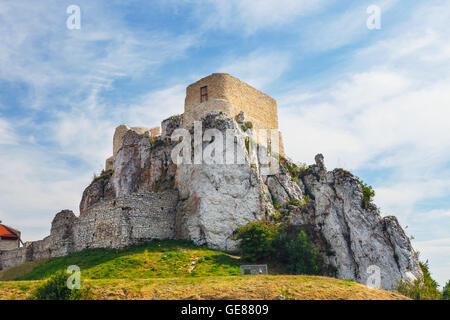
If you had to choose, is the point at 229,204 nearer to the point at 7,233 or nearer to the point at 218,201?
the point at 218,201

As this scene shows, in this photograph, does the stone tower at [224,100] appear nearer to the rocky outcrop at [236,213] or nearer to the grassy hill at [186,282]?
the rocky outcrop at [236,213]

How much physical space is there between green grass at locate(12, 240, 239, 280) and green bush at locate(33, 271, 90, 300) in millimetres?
4856

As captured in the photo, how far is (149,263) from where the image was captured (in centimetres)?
2039

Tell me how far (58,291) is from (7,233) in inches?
1574

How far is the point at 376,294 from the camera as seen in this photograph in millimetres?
13477

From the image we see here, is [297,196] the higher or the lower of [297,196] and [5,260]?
the higher

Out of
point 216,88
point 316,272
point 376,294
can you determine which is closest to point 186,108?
point 216,88

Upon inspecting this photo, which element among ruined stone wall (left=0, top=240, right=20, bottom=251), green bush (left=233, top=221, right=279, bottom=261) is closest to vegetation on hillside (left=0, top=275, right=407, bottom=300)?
green bush (left=233, top=221, right=279, bottom=261)

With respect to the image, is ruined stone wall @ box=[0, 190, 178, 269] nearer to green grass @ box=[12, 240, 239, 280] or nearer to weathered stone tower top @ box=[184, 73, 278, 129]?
green grass @ box=[12, 240, 239, 280]

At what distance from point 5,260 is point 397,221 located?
1294 inches

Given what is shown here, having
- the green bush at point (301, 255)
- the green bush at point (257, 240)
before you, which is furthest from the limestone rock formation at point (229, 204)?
the green bush at point (257, 240)

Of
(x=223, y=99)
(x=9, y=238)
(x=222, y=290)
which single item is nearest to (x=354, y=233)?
(x=222, y=290)
